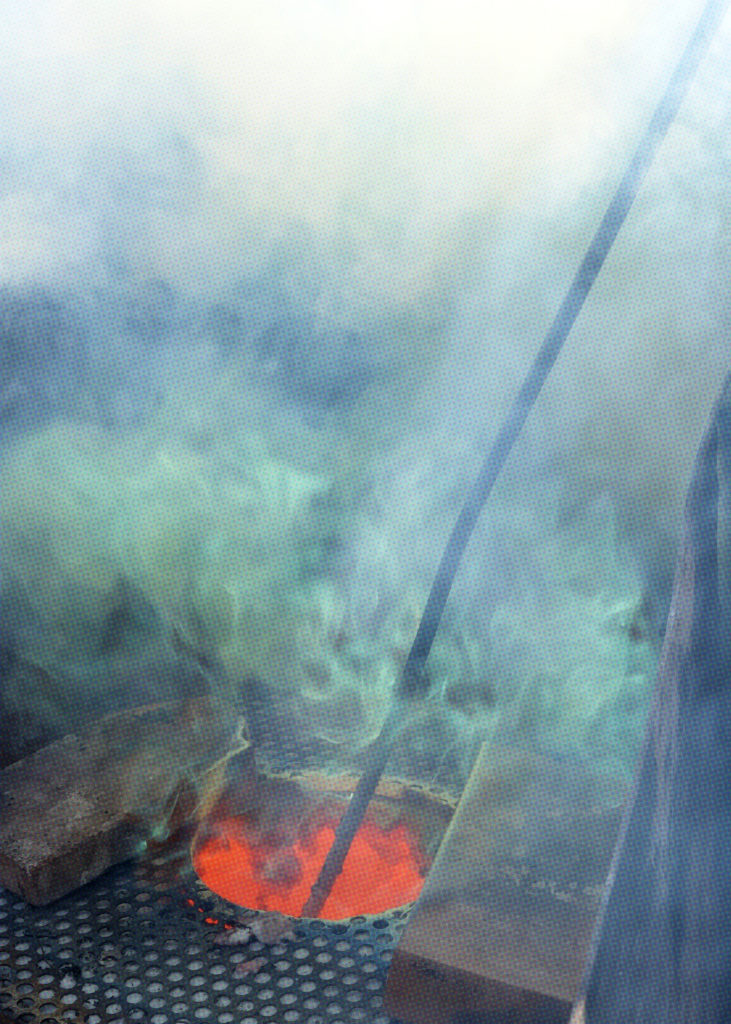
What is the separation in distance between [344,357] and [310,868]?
1788 mm

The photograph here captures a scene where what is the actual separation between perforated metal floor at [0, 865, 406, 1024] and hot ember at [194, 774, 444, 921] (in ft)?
0.25

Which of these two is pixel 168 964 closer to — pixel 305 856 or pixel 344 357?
pixel 305 856

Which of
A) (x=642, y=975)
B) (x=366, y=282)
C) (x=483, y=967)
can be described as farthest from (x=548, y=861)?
(x=366, y=282)

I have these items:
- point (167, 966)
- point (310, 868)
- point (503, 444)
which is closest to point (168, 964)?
point (167, 966)

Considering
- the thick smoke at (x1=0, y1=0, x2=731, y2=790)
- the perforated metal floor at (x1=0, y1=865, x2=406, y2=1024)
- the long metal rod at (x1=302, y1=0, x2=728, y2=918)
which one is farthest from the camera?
the thick smoke at (x1=0, y1=0, x2=731, y2=790)

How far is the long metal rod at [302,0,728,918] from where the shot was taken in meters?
2.10

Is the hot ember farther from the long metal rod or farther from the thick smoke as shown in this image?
the thick smoke

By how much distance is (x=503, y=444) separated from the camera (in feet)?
7.00

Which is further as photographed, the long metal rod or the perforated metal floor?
the long metal rod

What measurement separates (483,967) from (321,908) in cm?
49

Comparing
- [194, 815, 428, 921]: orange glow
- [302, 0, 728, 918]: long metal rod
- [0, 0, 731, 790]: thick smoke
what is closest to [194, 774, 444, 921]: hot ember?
[194, 815, 428, 921]: orange glow

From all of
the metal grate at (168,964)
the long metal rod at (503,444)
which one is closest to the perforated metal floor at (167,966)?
the metal grate at (168,964)

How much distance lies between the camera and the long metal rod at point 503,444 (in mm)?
2096

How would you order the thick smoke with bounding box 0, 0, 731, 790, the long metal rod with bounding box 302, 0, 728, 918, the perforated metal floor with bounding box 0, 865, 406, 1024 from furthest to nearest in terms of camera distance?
the thick smoke with bounding box 0, 0, 731, 790 < the long metal rod with bounding box 302, 0, 728, 918 < the perforated metal floor with bounding box 0, 865, 406, 1024
